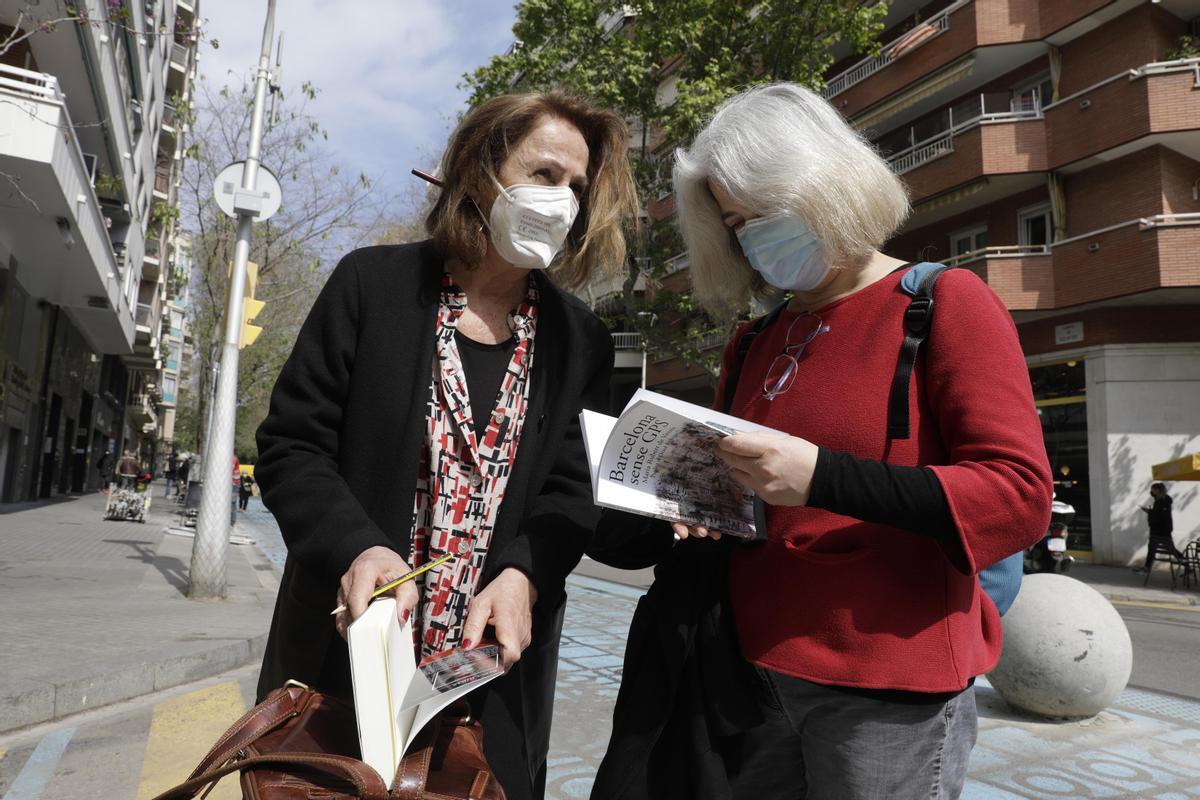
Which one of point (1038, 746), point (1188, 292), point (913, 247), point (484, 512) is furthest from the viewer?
point (913, 247)

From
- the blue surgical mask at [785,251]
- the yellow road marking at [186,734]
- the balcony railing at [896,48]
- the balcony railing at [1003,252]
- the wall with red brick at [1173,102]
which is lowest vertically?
the yellow road marking at [186,734]

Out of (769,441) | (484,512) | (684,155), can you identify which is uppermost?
(684,155)

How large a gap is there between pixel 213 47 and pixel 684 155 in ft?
19.9

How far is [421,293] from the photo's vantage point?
182cm

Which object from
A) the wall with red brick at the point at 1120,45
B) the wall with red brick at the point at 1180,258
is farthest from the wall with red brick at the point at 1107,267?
the wall with red brick at the point at 1120,45

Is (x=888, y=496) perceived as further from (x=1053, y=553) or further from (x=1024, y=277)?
(x=1024, y=277)

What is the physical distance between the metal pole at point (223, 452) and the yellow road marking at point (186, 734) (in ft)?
10.4

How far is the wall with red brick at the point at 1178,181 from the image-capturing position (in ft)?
52.3

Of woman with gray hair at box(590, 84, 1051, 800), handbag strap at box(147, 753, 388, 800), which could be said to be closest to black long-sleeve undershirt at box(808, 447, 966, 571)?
woman with gray hair at box(590, 84, 1051, 800)

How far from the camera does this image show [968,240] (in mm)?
20125

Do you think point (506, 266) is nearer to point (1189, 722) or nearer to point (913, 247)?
point (1189, 722)

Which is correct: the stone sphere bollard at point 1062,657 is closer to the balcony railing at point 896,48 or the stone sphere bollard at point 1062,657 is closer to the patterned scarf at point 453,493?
the patterned scarf at point 453,493

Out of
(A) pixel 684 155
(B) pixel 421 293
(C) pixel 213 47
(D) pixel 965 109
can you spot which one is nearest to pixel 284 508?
(B) pixel 421 293

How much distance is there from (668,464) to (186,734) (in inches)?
151
